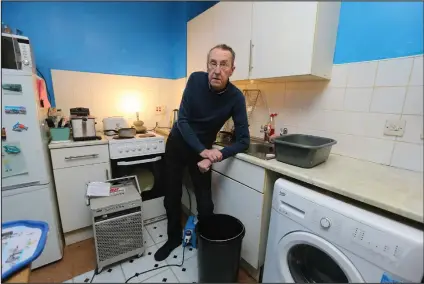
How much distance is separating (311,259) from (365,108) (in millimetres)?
807

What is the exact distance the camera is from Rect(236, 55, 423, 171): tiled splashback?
87 centimetres

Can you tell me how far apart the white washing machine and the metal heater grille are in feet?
2.55

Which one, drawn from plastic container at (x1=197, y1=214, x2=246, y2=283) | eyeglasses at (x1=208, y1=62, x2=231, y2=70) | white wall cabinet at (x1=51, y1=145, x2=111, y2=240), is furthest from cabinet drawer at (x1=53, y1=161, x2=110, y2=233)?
eyeglasses at (x1=208, y1=62, x2=231, y2=70)

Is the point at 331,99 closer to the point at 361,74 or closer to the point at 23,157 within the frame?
the point at 361,74

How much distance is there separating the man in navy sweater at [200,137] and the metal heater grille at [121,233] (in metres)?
0.18

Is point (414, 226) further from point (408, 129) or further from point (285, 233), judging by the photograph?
point (408, 129)

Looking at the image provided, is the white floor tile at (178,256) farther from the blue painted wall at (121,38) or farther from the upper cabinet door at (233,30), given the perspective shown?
the blue painted wall at (121,38)

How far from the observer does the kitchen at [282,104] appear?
0.73 m

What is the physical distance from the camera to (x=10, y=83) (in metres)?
0.96

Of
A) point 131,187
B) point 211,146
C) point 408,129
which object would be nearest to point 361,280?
point 408,129

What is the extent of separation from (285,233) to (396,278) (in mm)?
328

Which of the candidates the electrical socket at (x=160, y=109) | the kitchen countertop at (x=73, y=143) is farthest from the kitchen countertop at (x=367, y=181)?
the electrical socket at (x=160, y=109)

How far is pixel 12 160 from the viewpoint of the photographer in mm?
1012

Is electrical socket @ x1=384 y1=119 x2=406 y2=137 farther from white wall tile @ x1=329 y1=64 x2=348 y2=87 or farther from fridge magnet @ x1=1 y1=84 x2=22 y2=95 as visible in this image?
fridge magnet @ x1=1 y1=84 x2=22 y2=95
